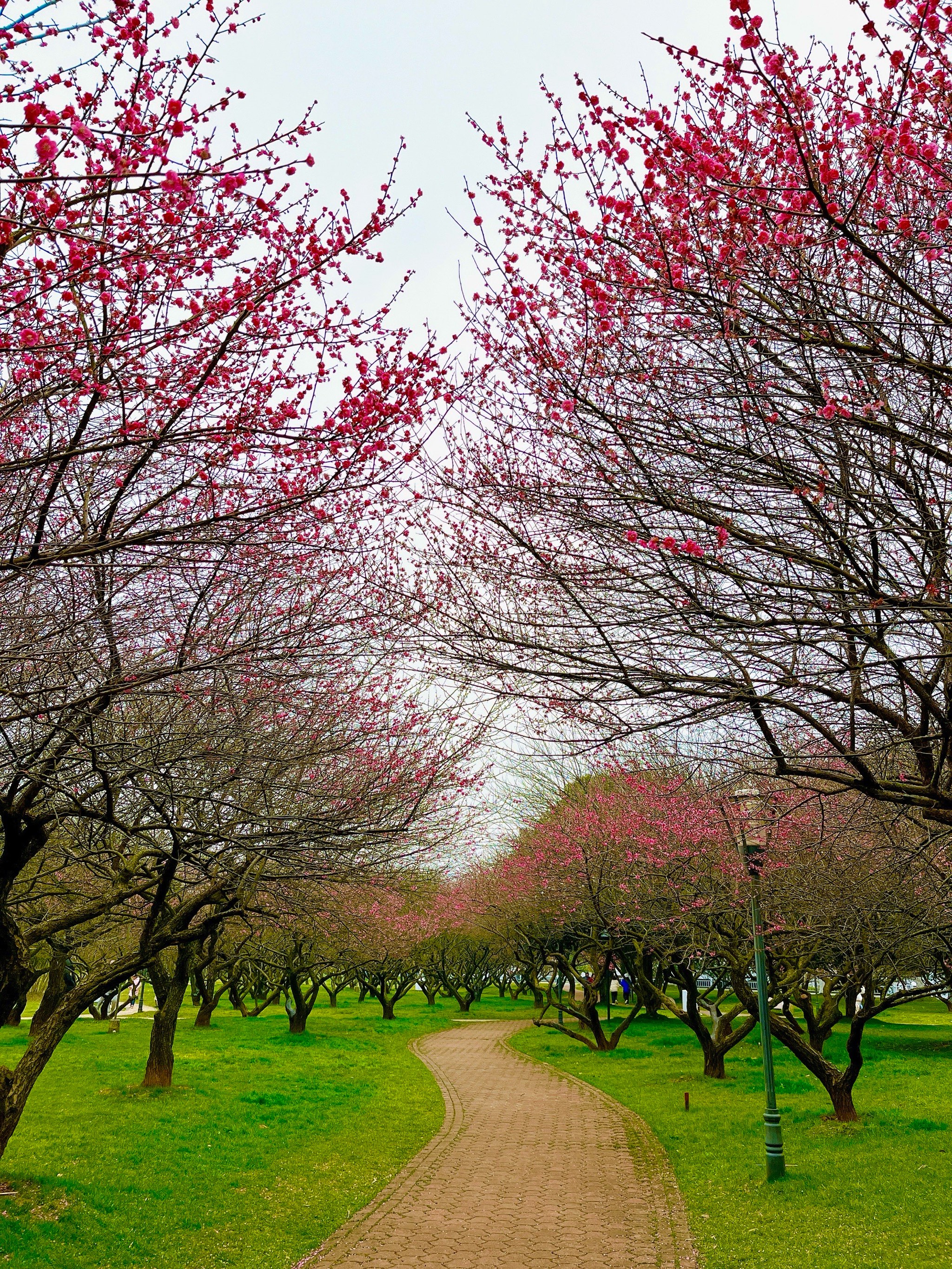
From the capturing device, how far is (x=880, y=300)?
436 centimetres

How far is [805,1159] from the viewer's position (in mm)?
12398

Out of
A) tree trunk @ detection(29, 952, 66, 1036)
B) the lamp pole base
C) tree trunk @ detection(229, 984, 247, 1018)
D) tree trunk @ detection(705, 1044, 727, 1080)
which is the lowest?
tree trunk @ detection(229, 984, 247, 1018)

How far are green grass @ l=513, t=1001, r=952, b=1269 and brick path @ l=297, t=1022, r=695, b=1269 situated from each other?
1.57ft

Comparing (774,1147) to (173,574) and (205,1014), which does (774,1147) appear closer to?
(173,574)

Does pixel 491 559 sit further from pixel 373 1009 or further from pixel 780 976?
pixel 373 1009

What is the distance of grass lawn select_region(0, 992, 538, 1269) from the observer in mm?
8812

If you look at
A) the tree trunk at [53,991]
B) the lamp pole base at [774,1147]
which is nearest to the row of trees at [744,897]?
the lamp pole base at [774,1147]

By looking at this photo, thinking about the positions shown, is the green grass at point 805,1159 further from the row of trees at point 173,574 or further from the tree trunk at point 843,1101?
the row of trees at point 173,574

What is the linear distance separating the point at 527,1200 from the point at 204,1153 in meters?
4.82

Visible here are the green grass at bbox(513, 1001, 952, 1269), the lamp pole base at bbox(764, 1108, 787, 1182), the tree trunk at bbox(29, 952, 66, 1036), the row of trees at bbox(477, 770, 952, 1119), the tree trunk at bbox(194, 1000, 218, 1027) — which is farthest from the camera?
the tree trunk at bbox(194, 1000, 218, 1027)

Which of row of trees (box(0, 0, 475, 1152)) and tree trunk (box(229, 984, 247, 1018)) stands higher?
row of trees (box(0, 0, 475, 1152))

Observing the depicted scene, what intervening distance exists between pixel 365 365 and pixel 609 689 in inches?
157

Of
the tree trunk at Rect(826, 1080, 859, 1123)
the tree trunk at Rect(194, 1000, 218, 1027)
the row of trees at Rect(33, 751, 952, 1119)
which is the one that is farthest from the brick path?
the tree trunk at Rect(194, 1000, 218, 1027)

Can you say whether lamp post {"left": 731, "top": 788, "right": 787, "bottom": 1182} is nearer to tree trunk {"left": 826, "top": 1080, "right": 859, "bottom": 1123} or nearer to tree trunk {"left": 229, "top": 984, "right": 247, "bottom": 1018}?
tree trunk {"left": 826, "top": 1080, "right": 859, "bottom": 1123}
